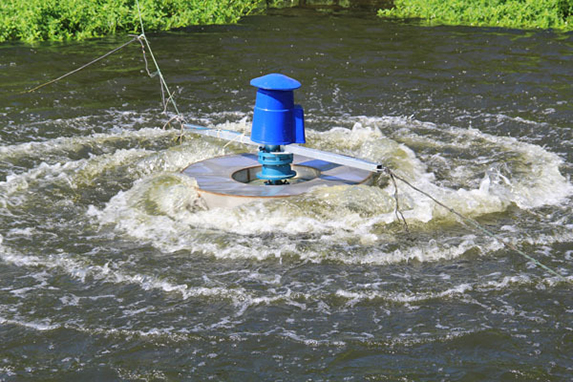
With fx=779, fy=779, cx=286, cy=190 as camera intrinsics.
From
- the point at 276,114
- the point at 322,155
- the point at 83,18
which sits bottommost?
the point at 322,155

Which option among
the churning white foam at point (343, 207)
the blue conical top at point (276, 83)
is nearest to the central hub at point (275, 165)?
the churning white foam at point (343, 207)

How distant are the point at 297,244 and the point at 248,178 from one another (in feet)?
5.16

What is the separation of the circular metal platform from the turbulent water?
11cm

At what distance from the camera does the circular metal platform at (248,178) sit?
6.49 m

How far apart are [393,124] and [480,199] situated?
319 cm

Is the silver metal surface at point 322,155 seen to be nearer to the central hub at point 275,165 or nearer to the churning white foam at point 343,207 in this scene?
the central hub at point 275,165

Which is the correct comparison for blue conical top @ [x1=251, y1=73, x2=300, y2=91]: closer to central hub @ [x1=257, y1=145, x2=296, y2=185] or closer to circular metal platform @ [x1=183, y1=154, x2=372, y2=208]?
central hub @ [x1=257, y1=145, x2=296, y2=185]

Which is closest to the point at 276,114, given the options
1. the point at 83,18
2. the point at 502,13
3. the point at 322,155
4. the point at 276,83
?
the point at 276,83

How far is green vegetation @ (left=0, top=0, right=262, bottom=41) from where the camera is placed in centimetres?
1505

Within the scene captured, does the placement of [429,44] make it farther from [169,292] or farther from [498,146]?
[169,292]

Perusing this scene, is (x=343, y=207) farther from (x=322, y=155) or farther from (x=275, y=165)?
(x=275, y=165)

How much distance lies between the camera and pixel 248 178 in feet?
24.0

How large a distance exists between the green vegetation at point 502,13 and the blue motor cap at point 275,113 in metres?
10.9

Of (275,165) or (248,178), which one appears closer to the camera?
(275,165)
